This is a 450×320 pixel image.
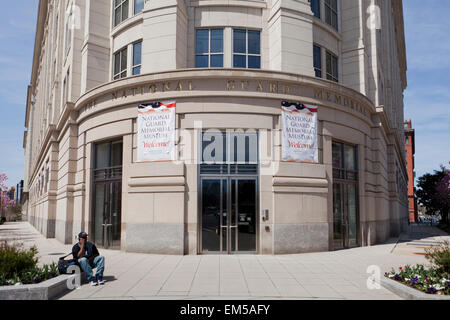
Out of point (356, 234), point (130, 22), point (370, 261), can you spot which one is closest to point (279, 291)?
point (370, 261)

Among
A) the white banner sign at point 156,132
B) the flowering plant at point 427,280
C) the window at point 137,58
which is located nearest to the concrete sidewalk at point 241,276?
the flowering plant at point 427,280

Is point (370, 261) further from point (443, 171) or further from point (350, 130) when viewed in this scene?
point (443, 171)

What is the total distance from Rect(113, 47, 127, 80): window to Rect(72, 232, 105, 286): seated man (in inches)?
445

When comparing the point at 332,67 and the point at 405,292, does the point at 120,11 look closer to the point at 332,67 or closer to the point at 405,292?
the point at 332,67

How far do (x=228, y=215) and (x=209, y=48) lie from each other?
814 centimetres

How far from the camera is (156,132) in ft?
48.4

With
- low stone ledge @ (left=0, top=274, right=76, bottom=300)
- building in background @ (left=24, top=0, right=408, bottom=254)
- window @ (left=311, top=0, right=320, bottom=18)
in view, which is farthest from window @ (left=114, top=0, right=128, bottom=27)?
low stone ledge @ (left=0, top=274, right=76, bottom=300)

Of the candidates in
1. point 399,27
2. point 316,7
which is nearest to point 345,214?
point 316,7

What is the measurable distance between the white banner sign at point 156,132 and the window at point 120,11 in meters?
6.80

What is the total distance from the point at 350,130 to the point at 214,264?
9.95 meters

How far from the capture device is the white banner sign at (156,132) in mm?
14547

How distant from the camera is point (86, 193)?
57.6ft

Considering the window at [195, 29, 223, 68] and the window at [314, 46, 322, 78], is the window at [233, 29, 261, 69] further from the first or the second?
the window at [314, 46, 322, 78]

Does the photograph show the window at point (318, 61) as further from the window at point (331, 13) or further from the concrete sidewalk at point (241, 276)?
the concrete sidewalk at point (241, 276)
